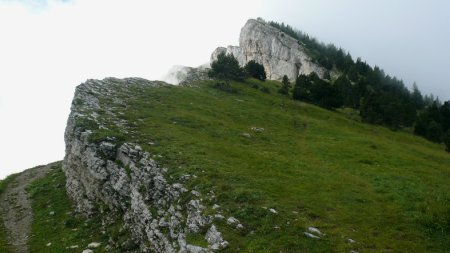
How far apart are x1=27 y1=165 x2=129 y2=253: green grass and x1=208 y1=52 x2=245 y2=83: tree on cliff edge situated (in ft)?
160

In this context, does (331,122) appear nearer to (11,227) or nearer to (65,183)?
(65,183)

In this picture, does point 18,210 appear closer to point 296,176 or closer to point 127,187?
point 127,187

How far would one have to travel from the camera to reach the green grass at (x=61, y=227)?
2741 centimetres

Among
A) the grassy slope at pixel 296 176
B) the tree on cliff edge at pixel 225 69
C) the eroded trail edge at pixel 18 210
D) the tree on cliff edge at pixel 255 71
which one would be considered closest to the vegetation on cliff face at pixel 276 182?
Result: the grassy slope at pixel 296 176

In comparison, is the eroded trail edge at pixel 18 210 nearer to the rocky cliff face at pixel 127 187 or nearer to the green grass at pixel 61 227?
the green grass at pixel 61 227

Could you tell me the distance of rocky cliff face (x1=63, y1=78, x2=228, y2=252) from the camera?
22344 mm

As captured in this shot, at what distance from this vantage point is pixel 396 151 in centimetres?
4725

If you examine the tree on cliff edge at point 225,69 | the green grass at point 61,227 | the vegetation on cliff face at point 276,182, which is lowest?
the green grass at point 61,227

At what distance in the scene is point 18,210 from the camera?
121 ft

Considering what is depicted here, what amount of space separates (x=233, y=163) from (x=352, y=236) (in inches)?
506

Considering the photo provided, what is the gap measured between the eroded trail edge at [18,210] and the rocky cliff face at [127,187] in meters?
4.26

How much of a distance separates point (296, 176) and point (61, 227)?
1852 cm

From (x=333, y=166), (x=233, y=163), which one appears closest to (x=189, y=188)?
(x=233, y=163)

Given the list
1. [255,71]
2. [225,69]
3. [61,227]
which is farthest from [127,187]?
[255,71]
